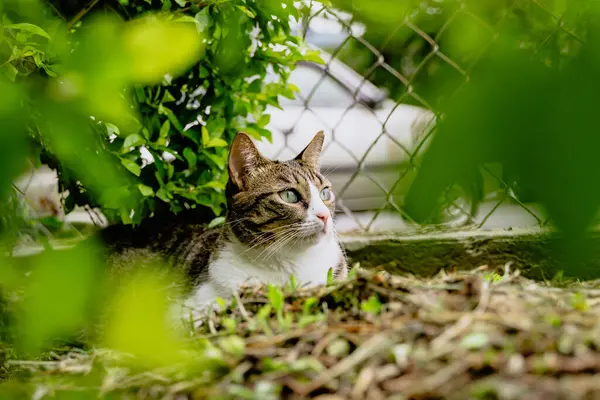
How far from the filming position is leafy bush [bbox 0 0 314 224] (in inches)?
12.2

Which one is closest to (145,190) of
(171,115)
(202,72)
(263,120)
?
(171,115)

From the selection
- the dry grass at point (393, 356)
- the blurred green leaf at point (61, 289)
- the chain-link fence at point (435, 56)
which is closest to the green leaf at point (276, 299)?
the dry grass at point (393, 356)

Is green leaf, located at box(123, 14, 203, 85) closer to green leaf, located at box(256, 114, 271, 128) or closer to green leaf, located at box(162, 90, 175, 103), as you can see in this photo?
green leaf, located at box(162, 90, 175, 103)

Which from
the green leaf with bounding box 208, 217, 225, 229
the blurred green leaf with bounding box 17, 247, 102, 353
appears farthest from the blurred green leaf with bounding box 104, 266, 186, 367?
the green leaf with bounding box 208, 217, 225, 229

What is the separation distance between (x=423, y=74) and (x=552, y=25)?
83mm

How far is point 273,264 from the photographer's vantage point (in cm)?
175

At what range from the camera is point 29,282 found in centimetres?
36

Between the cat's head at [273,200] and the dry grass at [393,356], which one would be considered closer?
the dry grass at [393,356]

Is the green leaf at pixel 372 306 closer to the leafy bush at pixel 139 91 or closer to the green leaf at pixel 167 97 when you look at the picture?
the leafy bush at pixel 139 91

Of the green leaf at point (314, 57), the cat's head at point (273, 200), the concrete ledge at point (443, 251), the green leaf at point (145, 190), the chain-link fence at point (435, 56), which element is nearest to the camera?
the chain-link fence at point (435, 56)

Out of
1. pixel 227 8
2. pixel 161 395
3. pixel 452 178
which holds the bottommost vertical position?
pixel 161 395

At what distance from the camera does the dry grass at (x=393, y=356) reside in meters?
0.64

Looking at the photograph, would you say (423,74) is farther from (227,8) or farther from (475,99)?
(227,8)

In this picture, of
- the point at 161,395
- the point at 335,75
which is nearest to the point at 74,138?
the point at 161,395
